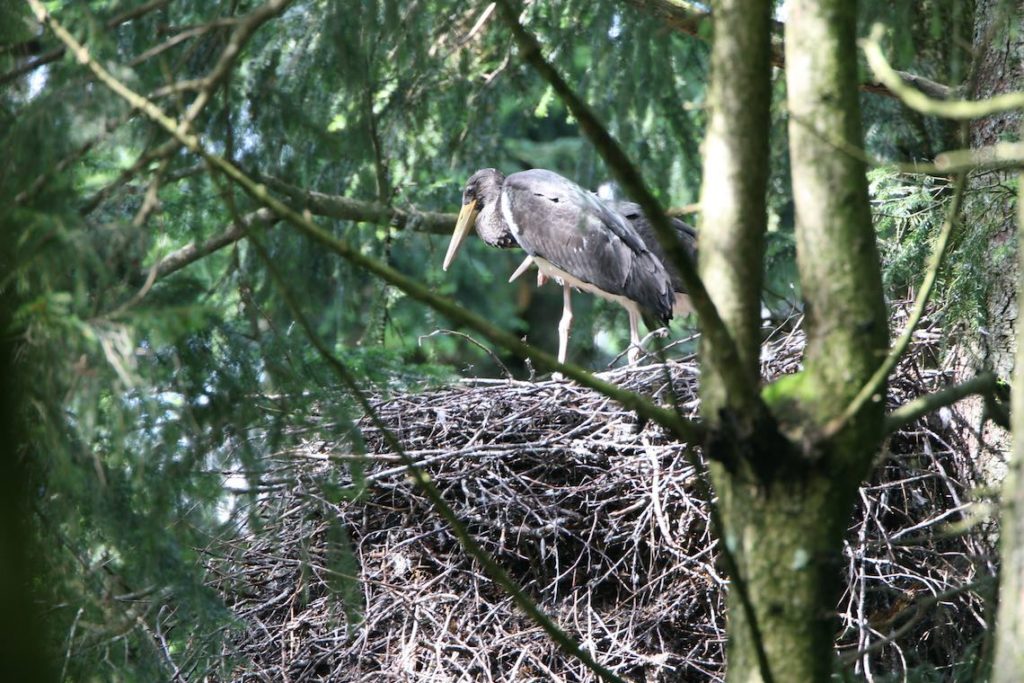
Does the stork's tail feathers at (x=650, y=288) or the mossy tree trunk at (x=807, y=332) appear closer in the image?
the mossy tree trunk at (x=807, y=332)

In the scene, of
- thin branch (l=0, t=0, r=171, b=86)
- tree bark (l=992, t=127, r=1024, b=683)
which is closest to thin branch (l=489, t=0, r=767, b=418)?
tree bark (l=992, t=127, r=1024, b=683)

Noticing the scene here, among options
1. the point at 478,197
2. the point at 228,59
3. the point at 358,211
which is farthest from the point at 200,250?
the point at 478,197

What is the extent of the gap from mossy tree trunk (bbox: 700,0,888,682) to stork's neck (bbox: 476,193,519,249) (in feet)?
14.4

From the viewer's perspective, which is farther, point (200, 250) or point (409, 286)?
point (200, 250)

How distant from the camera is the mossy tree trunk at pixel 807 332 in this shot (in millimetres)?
2156

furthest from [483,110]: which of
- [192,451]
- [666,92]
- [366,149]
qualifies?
[192,451]

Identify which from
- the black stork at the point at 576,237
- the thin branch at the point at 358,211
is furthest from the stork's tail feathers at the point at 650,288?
the thin branch at the point at 358,211

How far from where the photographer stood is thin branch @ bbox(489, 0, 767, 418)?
201cm

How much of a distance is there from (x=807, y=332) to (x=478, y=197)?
459cm

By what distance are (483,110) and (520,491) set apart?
1988mm

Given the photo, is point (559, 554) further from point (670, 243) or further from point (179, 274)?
point (670, 243)

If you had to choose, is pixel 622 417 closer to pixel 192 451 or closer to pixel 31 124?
pixel 192 451

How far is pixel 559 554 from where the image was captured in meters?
4.29

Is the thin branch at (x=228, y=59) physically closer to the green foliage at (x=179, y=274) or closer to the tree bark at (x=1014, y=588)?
the green foliage at (x=179, y=274)
